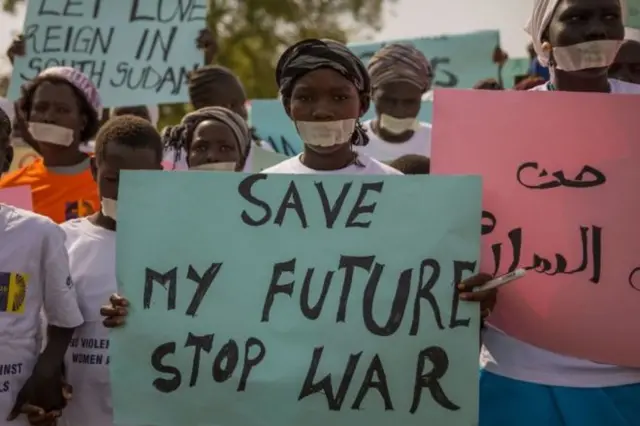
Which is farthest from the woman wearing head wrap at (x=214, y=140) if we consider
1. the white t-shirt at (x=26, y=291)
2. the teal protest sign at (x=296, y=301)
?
the teal protest sign at (x=296, y=301)

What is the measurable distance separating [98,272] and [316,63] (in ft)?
3.33

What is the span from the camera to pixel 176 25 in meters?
6.50

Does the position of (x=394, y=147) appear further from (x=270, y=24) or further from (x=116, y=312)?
(x=270, y=24)

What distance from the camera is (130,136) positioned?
12.2ft

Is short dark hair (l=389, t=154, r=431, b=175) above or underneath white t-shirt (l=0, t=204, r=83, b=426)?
above

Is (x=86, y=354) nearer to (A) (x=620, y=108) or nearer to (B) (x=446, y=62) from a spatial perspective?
(A) (x=620, y=108)

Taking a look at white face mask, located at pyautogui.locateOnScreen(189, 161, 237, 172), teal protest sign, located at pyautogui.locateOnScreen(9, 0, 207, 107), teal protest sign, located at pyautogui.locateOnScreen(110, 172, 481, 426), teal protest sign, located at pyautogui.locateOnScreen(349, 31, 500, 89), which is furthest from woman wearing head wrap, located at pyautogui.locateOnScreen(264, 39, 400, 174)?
teal protest sign, located at pyautogui.locateOnScreen(349, 31, 500, 89)

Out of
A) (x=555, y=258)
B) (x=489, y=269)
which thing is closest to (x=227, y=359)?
(x=489, y=269)

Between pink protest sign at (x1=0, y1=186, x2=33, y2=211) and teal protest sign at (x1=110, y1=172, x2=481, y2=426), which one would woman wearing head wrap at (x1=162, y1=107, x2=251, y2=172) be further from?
teal protest sign at (x1=110, y1=172, x2=481, y2=426)

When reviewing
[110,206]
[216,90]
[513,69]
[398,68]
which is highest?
[513,69]

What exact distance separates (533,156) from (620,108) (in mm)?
273

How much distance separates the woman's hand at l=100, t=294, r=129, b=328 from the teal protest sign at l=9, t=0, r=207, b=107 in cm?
337

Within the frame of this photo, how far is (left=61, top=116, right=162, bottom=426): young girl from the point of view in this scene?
3.59 meters

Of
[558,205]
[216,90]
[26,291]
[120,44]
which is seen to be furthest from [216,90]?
[558,205]
